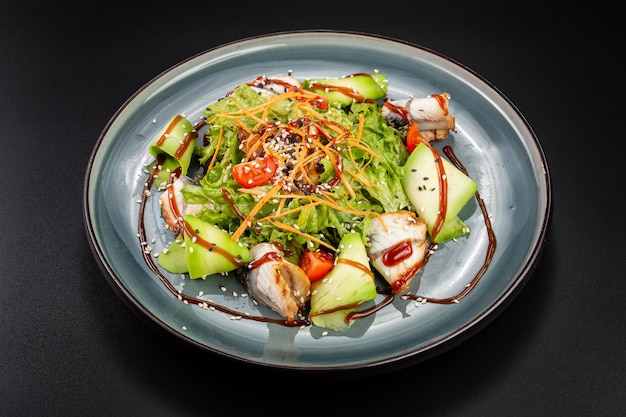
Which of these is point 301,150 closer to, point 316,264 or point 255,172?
point 255,172

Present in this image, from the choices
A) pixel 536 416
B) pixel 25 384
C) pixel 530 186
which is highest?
pixel 530 186

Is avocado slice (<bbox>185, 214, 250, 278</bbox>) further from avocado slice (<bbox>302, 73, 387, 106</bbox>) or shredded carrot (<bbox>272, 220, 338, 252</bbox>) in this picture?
avocado slice (<bbox>302, 73, 387, 106</bbox>)

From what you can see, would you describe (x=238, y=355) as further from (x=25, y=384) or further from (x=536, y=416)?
(x=536, y=416)

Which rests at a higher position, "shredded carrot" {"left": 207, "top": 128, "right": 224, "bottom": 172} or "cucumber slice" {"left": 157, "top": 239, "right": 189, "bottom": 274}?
"shredded carrot" {"left": 207, "top": 128, "right": 224, "bottom": 172}

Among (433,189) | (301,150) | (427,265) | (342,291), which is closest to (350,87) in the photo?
(301,150)

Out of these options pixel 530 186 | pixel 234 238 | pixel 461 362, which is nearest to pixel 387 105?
pixel 530 186

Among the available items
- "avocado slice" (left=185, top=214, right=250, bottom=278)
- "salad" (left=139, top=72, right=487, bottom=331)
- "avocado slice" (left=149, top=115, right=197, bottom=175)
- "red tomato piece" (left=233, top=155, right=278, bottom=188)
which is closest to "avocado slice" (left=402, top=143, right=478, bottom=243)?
"salad" (left=139, top=72, right=487, bottom=331)
